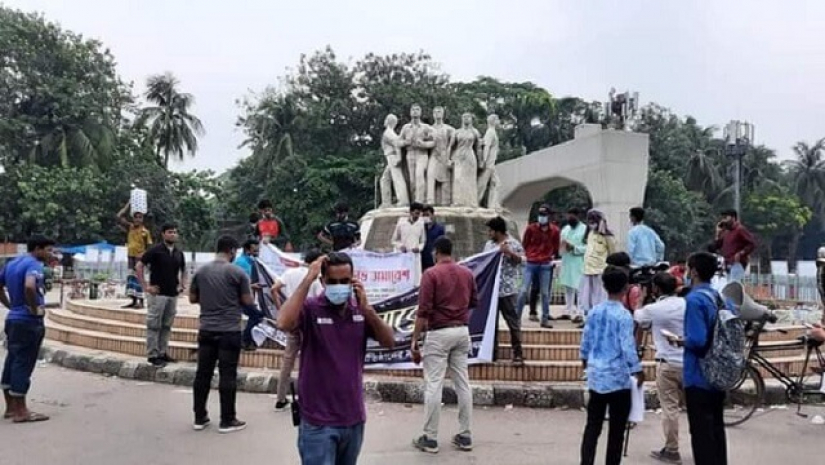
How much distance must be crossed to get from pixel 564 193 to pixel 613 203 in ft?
64.8

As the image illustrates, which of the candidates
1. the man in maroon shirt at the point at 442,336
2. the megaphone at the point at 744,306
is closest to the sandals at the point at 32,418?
the man in maroon shirt at the point at 442,336

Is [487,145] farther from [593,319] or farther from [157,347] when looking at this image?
[593,319]

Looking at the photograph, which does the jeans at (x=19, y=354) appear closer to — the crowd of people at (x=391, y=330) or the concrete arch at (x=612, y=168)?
the crowd of people at (x=391, y=330)

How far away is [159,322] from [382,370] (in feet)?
9.08

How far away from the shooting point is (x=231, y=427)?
5836 mm

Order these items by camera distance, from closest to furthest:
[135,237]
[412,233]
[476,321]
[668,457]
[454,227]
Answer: [668,457]
[476,321]
[412,233]
[135,237]
[454,227]

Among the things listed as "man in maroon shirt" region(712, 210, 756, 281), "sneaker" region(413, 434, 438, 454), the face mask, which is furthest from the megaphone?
the face mask

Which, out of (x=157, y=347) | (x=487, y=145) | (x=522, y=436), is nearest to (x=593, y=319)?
(x=522, y=436)

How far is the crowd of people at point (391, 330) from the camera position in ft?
10.1

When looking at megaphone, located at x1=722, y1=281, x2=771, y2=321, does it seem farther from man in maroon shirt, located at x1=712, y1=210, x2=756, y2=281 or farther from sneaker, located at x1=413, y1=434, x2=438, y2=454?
sneaker, located at x1=413, y1=434, x2=438, y2=454

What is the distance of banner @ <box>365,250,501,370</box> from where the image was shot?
23.5 feet

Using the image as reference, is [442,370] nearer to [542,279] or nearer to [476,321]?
[476,321]

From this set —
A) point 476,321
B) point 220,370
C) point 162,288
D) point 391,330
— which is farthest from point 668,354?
point 162,288

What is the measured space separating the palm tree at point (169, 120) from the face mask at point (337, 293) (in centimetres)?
4130
